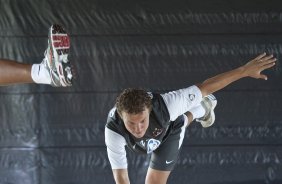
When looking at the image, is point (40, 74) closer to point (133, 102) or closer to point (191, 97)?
point (133, 102)

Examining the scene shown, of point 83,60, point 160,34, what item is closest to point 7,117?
point 83,60

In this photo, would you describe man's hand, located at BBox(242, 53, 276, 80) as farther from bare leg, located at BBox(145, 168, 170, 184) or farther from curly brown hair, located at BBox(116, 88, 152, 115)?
bare leg, located at BBox(145, 168, 170, 184)

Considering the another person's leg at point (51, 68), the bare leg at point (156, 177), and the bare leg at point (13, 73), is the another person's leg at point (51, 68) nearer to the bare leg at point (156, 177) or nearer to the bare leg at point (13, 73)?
the bare leg at point (13, 73)

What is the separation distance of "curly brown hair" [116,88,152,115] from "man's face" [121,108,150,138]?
20mm

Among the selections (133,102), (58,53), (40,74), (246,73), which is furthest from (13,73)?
(246,73)

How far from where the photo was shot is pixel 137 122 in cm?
256

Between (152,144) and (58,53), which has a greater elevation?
(58,53)

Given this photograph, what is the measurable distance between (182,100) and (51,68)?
71 centimetres

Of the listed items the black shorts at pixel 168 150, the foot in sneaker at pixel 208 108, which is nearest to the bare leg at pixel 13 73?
the black shorts at pixel 168 150

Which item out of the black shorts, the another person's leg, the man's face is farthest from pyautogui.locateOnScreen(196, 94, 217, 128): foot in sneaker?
the another person's leg

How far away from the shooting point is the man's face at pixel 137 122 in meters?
2.55

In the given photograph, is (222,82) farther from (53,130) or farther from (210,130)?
(53,130)

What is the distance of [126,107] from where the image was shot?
255 centimetres

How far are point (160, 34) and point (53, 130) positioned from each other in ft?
3.42
